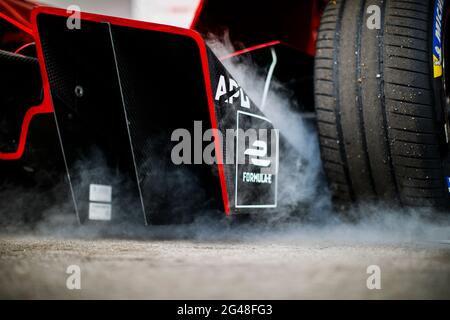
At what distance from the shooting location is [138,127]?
130 centimetres

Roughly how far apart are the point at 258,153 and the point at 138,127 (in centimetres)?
35

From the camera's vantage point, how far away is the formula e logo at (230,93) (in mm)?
1230

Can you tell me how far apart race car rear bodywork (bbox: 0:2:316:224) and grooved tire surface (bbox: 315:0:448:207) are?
0.66ft

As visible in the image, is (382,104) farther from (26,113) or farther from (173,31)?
(26,113)

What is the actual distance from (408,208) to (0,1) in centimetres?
132

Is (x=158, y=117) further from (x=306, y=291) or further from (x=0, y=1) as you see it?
(x=306, y=291)

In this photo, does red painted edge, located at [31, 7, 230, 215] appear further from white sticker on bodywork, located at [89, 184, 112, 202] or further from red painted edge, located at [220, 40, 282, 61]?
white sticker on bodywork, located at [89, 184, 112, 202]

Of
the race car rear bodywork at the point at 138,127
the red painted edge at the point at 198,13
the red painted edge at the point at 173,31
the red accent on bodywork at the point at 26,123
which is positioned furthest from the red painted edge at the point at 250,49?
the red accent on bodywork at the point at 26,123

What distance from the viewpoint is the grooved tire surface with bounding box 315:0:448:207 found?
1283mm

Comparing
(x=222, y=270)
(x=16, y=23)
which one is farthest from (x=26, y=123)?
(x=222, y=270)

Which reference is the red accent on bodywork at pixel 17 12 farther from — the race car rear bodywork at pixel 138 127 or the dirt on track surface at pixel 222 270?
the dirt on track surface at pixel 222 270
